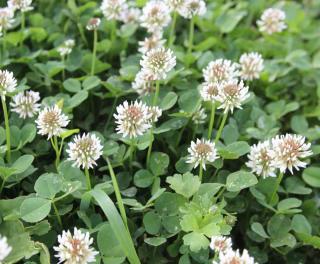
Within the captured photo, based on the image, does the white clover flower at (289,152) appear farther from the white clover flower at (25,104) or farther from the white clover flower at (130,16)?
the white clover flower at (130,16)

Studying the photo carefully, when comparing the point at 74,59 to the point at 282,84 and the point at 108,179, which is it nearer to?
the point at 108,179

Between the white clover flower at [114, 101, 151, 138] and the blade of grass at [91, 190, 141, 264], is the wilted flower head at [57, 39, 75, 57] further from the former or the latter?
the blade of grass at [91, 190, 141, 264]

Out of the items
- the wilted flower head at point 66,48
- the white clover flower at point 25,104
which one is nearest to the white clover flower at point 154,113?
the white clover flower at point 25,104

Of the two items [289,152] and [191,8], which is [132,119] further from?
[191,8]

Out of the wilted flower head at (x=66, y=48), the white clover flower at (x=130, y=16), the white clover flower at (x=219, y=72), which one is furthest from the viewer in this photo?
the white clover flower at (x=130, y=16)

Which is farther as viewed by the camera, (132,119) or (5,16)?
(5,16)

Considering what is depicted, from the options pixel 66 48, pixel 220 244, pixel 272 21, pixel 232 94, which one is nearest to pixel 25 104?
pixel 66 48
